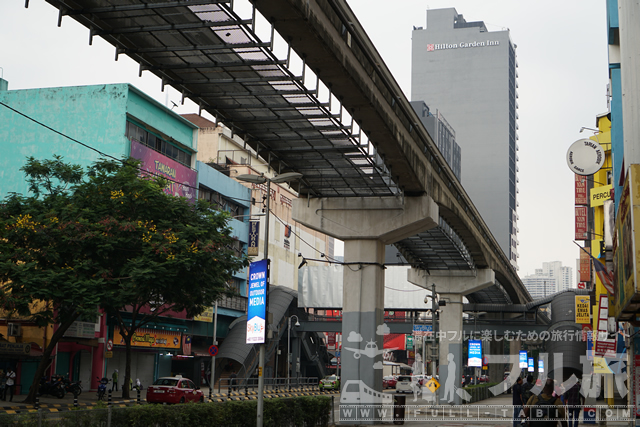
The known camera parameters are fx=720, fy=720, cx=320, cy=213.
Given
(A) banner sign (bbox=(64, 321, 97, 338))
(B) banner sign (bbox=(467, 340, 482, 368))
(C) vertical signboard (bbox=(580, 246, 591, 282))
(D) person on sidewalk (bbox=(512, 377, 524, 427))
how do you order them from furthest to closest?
(C) vertical signboard (bbox=(580, 246, 591, 282)) → (B) banner sign (bbox=(467, 340, 482, 368)) → (A) banner sign (bbox=(64, 321, 97, 338)) → (D) person on sidewalk (bbox=(512, 377, 524, 427))

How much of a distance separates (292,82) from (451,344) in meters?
36.1

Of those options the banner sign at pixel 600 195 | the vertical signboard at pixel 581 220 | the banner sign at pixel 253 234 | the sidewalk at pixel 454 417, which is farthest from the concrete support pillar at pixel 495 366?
the sidewalk at pixel 454 417

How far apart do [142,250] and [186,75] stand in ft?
48.8

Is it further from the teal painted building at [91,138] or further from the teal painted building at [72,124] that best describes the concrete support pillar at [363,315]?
the teal painted building at [72,124]

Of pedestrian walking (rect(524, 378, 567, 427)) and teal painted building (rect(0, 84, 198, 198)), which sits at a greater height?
teal painted building (rect(0, 84, 198, 198))

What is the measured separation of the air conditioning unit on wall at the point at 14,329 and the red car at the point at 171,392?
9.19 m

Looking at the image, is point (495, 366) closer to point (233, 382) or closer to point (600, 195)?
point (233, 382)

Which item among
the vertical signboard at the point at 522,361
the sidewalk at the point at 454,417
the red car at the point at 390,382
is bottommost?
the red car at the point at 390,382

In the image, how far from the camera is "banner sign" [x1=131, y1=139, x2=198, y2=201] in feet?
155

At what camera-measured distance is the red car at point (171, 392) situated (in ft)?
114

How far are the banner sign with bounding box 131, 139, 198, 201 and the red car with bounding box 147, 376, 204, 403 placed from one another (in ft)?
45.8

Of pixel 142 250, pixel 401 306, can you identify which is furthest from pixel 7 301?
pixel 401 306

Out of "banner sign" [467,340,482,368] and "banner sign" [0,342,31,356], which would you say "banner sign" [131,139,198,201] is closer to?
"banner sign" [0,342,31,356]

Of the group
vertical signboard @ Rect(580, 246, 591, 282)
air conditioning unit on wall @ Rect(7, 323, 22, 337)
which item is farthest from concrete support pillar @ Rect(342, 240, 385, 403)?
vertical signboard @ Rect(580, 246, 591, 282)
